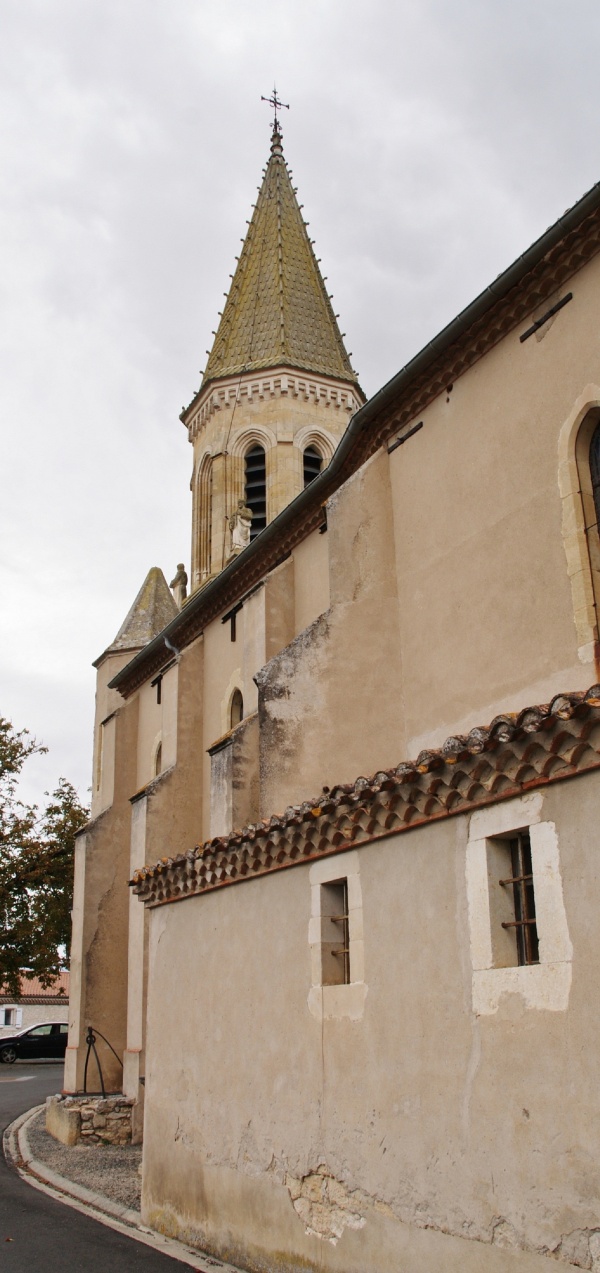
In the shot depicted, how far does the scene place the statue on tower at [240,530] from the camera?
84.3ft

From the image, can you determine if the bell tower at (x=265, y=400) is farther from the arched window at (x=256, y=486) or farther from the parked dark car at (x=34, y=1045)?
the parked dark car at (x=34, y=1045)

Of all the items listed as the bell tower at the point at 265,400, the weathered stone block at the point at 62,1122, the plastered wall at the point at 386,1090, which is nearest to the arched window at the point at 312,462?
the bell tower at the point at 265,400

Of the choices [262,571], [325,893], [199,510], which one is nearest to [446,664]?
[325,893]

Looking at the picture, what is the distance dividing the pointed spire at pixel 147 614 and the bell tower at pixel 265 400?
2.93 ft

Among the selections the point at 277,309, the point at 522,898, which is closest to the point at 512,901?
the point at 522,898

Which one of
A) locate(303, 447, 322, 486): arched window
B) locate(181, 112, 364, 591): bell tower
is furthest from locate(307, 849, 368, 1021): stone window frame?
locate(303, 447, 322, 486): arched window

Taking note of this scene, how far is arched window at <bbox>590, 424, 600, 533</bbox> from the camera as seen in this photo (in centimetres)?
942

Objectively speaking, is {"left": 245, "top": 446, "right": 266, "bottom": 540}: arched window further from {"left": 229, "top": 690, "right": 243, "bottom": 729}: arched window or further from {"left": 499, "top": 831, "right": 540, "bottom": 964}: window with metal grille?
{"left": 499, "top": 831, "right": 540, "bottom": 964}: window with metal grille

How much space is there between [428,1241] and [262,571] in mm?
11511

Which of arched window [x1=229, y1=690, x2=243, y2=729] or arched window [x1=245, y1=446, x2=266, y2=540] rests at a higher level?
arched window [x1=245, y1=446, x2=266, y2=540]

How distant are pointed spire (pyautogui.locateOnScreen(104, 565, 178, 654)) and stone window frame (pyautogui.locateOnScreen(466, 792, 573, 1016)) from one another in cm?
1990

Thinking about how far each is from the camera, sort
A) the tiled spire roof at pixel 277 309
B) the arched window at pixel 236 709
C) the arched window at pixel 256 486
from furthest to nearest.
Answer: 1. the tiled spire roof at pixel 277 309
2. the arched window at pixel 256 486
3. the arched window at pixel 236 709

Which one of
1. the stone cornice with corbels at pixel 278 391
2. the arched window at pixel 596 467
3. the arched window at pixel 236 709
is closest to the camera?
the arched window at pixel 596 467

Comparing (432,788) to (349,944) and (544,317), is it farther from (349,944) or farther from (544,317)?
(544,317)
